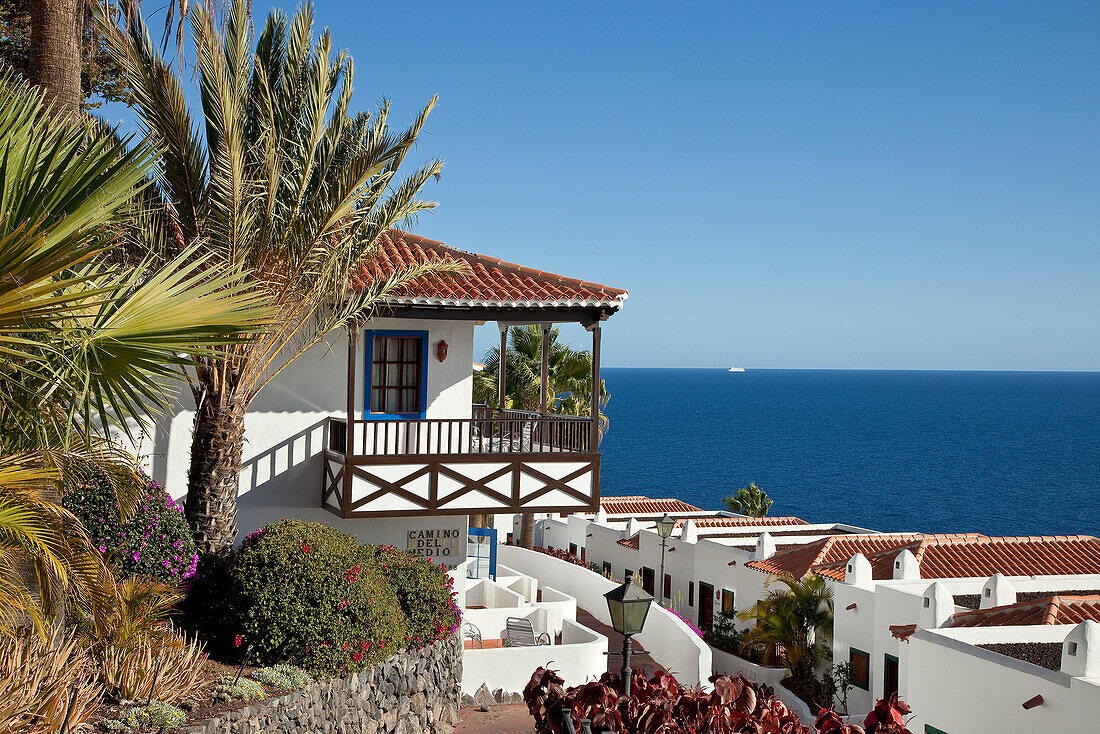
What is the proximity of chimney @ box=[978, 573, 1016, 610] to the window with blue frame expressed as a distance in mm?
11943

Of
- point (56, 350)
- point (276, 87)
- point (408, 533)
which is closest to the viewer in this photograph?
point (56, 350)

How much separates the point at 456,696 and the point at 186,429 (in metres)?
6.01

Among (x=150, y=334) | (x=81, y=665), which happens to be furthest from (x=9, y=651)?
(x=150, y=334)

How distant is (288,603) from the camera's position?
11484 millimetres

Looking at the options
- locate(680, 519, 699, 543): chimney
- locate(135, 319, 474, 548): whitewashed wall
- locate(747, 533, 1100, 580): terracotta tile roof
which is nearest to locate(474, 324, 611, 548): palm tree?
locate(680, 519, 699, 543): chimney

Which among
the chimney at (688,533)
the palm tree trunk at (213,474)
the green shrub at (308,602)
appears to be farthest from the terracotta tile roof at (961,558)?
the palm tree trunk at (213,474)

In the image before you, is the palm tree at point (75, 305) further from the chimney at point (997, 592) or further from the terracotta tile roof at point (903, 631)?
the chimney at point (997, 592)

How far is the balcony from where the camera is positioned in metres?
15.5

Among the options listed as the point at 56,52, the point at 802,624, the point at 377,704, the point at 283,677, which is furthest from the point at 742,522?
the point at 56,52

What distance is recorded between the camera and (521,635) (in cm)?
1891

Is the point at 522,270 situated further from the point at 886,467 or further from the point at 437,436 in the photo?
the point at 886,467

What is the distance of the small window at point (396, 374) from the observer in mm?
16766

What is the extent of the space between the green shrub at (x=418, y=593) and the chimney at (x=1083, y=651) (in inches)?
352

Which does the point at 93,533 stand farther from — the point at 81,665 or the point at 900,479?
the point at 900,479
